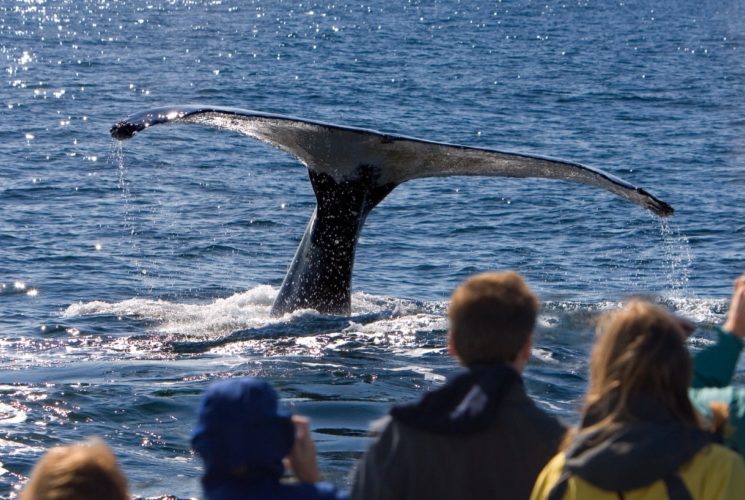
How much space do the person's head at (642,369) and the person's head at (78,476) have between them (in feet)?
3.66

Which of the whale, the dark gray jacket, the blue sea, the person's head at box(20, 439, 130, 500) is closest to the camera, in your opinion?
the person's head at box(20, 439, 130, 500)

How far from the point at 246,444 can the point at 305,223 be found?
15.4m

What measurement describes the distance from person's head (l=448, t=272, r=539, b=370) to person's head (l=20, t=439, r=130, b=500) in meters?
0.93

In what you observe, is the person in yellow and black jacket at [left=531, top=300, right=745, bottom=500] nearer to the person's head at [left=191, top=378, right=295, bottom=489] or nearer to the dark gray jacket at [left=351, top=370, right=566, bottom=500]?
the dark gray jacket at [left=351, top=370, right=566, bottom=500]

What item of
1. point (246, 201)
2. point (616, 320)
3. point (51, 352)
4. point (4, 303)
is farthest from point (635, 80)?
point (616, 320)

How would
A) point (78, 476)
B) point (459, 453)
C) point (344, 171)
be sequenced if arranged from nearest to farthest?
point (78, 476) → point (459, 453) → point (344, 171)

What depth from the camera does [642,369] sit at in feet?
10.7

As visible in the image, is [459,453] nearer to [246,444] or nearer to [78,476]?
[246,444]

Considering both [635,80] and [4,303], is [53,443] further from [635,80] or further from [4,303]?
[635,80]

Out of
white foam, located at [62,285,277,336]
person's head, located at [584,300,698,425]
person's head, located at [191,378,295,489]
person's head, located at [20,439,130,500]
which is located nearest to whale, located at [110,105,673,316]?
white foam, located at [62,285,277,336]

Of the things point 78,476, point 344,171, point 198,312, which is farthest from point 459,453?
point 198,312

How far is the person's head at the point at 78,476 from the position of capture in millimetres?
2932

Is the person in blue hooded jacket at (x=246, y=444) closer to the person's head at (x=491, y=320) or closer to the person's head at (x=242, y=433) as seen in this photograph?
the person's head at (x=242, y=433)

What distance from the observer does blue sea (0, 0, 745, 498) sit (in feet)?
27.3
